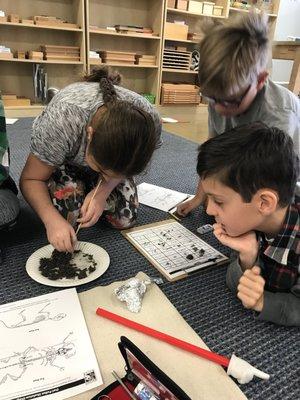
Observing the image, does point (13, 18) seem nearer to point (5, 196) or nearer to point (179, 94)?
point (179, 94)

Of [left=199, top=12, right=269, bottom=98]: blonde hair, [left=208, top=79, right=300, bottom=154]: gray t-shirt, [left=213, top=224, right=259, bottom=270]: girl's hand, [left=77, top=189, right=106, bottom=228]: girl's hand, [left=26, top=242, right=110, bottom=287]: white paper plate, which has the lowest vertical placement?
[left=26, top=242, right=110, bottom=287]: white paper plate

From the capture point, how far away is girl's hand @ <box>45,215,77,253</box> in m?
0.86

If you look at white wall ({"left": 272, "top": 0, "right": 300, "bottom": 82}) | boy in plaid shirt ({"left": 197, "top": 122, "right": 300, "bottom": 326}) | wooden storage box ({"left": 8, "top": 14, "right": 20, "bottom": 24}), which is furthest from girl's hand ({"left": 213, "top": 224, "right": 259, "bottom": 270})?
white wall ({"left": 272, "top": 0, "right": 300, "bottom": 82})

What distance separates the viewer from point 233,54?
0.78 meters

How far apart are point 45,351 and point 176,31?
10.9 feet

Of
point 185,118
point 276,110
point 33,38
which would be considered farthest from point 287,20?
point 276,110

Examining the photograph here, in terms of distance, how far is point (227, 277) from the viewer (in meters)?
0.87

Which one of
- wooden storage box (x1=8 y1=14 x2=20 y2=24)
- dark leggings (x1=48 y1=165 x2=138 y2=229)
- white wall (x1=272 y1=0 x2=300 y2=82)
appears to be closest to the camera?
dark leggings (x1=48 y1=165 x2=138 y2=229)

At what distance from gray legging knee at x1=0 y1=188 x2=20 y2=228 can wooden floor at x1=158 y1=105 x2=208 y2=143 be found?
5.76 ft

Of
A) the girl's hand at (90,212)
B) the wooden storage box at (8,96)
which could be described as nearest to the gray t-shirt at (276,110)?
the girl's hand at (90,212)

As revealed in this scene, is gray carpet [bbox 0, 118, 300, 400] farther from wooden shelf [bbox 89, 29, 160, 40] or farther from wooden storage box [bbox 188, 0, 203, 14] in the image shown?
wooden storage box [bbox 188, 0, 203, 14]

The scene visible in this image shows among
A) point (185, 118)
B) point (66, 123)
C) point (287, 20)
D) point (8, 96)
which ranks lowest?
point (185, 118)

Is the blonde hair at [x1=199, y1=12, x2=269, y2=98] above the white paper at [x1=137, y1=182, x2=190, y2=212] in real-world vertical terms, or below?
above

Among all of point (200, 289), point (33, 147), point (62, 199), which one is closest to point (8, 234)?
point (62, 199)
